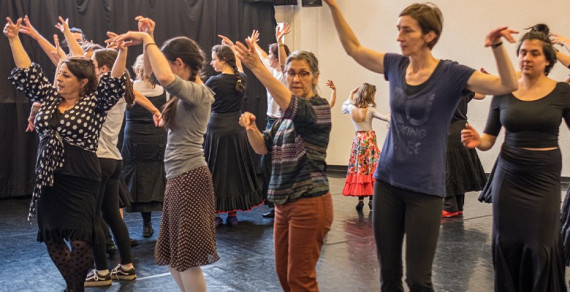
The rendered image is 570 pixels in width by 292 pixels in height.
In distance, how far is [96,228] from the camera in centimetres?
326

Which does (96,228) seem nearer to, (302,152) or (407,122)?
(302,152)

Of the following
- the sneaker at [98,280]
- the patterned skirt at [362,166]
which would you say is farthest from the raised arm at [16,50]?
the patterned skirt at [362,166]

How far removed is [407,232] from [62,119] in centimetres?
180

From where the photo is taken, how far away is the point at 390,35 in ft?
29.6

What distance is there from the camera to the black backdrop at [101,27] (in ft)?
23.1

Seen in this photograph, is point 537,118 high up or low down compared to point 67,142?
up

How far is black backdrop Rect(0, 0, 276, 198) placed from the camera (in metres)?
7.05

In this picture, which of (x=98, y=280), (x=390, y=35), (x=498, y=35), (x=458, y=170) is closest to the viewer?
(x=498, y=35)

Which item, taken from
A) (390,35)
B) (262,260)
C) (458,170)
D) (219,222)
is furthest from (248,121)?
(390,35)

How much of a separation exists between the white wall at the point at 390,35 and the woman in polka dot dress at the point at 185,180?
573cm

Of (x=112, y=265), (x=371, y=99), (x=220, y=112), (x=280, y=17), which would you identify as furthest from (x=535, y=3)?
(x=112, y=265)

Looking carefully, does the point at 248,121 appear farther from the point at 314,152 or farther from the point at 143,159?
the point at 143,159

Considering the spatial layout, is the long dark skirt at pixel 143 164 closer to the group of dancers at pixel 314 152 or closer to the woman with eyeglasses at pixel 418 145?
the group of dancers at pixel 314 152

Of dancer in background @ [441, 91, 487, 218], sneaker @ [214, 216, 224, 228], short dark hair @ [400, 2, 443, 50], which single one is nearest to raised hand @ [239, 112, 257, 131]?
short dark hair @ [400, 2, 443, 50]
